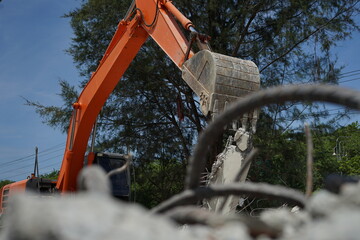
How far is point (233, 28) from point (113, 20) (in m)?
3.05

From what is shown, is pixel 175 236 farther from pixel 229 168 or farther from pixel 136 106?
pixel 136 106

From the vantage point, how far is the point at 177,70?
37.1 feet

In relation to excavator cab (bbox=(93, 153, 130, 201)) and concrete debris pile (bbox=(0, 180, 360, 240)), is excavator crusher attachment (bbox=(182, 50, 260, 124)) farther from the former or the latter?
concrete debris pile (bbox=(0, 180, 360, 240))

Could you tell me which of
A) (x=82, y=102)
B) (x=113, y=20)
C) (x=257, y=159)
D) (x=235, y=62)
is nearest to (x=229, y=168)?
(x=235, y=62)

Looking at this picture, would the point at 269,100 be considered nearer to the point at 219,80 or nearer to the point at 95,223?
the point at 95,223

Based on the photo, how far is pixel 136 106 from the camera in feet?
39.1

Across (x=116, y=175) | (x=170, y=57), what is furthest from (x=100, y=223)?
(x=116, y=175)

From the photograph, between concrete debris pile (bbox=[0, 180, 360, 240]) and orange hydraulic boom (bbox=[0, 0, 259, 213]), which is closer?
concrete debris pile (bbox=[0, 180, 360, 240])

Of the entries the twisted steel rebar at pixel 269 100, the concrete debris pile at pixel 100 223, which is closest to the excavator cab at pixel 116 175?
the twisted steel rebar at pixel 269 100

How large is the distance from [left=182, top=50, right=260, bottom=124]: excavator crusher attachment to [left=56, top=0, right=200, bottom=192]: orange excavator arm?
1.42 meters

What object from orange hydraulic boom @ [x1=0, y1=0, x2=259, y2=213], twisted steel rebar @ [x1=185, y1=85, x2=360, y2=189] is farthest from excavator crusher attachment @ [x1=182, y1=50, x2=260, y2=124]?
twisted steel rebar @ [x1=185, y1=85, x2=360, y2=189]

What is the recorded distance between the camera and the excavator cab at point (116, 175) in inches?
268

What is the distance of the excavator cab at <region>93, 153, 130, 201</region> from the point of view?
680 centimetres

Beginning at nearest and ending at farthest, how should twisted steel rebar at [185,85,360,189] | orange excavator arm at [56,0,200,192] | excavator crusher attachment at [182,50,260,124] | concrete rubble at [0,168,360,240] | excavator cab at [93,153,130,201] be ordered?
1. concrete rubble at [0,168,360,240]
2. twisted steel rebar at [185,85,360,189]
3. excavator crusher attachment at [182,50,260,124]
4. orange excavator arm at [56,0,200,192]
5. excavator cab at [93,153,130,201]
